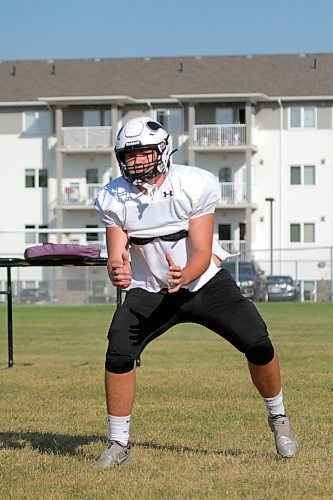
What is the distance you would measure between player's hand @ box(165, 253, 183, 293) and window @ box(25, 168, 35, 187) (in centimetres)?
5951

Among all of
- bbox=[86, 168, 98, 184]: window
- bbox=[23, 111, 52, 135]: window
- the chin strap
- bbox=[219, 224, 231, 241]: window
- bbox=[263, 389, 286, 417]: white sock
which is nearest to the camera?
the chin strap

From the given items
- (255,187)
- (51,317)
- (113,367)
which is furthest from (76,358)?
(255,187)

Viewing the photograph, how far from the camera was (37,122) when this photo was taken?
214 ft

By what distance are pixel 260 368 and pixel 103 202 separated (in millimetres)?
1345

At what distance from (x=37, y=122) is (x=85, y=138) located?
3.34 meters

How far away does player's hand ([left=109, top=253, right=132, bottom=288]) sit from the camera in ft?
21.7

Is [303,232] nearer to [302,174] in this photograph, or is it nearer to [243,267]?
[302,174]

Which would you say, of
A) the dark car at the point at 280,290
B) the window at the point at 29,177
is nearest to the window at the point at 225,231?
the window at the point at 29,177

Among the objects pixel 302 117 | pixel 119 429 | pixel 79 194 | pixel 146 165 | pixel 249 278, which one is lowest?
pixel 249 278

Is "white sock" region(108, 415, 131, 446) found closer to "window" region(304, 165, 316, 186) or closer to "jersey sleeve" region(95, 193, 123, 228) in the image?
"jersey sleeve" region(95, 193, 123, 228)

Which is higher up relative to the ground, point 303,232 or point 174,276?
point 174,276

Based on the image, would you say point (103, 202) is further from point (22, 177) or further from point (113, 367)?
point (22, 177)

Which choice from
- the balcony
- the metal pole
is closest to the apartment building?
the balcony

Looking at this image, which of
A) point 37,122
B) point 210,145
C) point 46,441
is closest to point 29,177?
point 37,122
